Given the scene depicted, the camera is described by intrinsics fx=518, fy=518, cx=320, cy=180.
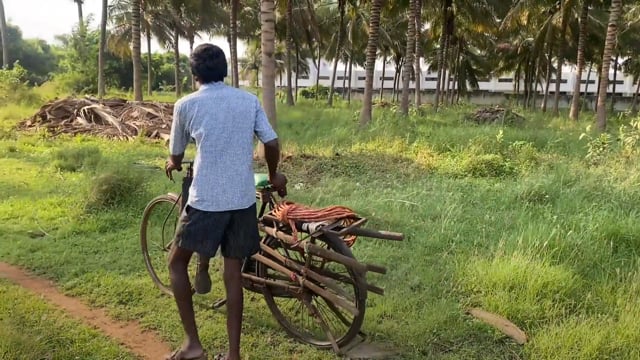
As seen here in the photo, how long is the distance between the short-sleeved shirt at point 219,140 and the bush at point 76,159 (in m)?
6.86

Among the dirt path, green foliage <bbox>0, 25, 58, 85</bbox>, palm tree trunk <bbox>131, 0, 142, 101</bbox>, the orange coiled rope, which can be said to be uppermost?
green foliage <bbox>0, 25, 58, 85</bbox>

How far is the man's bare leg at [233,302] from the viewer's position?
10.00 ft

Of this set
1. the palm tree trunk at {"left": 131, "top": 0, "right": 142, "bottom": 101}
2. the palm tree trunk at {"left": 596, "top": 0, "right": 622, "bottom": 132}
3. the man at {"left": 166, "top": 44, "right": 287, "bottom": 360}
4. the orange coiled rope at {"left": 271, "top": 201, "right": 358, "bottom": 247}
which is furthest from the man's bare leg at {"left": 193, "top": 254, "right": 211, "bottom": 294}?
the palm tree trunk at {"left": 131, "top": 0, "right": 142, "bottom": 101}

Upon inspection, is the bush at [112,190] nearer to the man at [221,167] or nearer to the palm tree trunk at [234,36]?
the man at [221,167]

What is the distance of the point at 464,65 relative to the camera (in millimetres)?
43438

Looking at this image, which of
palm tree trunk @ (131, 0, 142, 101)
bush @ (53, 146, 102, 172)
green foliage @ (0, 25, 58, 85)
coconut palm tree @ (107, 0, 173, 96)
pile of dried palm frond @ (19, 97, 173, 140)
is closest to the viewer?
bush @ (53, 146, 102, 172)

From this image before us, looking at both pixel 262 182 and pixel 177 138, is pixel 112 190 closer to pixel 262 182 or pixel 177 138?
pixel 262 182

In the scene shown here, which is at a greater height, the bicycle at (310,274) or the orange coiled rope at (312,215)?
the orange coiled rope at (312,215)

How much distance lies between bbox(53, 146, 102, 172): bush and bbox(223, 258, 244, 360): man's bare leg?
268 inches

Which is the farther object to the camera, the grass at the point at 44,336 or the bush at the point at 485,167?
the bush at the point at 485,167

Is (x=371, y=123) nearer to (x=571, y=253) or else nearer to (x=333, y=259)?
(x=571, y=253)

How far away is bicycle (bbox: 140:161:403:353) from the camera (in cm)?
326

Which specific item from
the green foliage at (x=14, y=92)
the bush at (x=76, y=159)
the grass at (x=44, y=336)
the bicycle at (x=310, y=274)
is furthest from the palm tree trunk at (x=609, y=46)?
the green foliage at (x=14, y=92)

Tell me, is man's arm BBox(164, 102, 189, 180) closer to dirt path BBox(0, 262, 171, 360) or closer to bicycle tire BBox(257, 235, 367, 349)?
bicycle tire BBox(257, 235, 367, 349)
